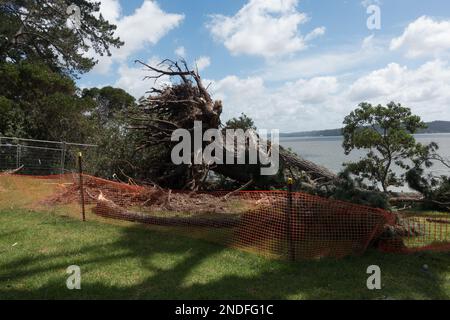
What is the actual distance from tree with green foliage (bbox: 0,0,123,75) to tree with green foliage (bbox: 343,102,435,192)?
14.3 m

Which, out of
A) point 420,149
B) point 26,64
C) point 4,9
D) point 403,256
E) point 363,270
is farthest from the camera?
point 4,9

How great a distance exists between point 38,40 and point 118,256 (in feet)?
61.6

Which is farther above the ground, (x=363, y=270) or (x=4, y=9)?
(x=4, y=9)

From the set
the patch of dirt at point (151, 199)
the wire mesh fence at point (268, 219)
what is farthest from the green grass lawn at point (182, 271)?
the patch of dirt at point (151, 199)

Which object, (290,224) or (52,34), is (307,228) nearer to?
(290,224)

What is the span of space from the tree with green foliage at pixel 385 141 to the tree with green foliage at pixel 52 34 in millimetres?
14269

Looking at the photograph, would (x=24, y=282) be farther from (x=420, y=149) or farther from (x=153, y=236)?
(x=420, y=149)

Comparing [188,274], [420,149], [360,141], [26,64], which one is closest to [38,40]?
[26,64]

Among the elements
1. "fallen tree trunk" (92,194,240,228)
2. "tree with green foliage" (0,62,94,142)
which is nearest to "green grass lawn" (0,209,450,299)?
"fallen tree trunk" (92,194,240,228)

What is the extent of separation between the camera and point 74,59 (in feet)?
70.0

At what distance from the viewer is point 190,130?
36.1ft

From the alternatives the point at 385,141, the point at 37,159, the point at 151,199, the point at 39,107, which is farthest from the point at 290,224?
the point at 39,107
